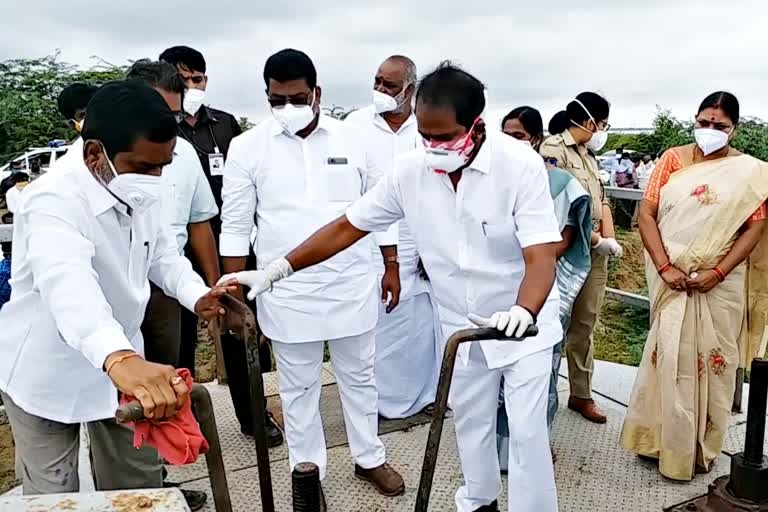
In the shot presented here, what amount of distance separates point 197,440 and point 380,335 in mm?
2339

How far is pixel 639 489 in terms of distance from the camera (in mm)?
3061

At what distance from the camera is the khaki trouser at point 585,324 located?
11.9ft

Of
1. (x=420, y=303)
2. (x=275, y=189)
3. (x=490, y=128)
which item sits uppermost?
(x=490, y=128)

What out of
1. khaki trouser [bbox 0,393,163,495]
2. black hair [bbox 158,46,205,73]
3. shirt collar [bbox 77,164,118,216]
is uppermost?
black hair [bbox 158,46,205,73]

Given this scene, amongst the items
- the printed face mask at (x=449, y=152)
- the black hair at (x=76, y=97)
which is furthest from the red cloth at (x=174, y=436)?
the black hair at (x=76, y=97)

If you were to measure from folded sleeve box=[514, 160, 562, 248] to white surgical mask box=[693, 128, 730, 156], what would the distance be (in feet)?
4.15

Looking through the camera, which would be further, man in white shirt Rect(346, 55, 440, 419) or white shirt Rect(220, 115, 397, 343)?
man in white shirt Rect(346, 55, 440, 419)

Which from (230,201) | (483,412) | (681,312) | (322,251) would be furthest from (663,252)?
(230,201)

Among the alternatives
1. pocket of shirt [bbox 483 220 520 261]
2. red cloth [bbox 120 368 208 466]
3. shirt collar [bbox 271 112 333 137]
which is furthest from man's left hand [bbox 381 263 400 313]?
red cloth [bbox 120 368 208 466]

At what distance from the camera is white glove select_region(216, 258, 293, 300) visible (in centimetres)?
241

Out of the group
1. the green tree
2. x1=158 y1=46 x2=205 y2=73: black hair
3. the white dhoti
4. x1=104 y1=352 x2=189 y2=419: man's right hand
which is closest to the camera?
x1=104 y1=352 x2=189 y2=419: man's right hand

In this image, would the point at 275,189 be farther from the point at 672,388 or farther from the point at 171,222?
the point at 672,388

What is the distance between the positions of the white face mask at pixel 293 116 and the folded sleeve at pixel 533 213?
38.6 inches

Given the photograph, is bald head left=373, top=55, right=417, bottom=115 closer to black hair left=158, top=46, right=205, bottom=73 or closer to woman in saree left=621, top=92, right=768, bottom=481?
black hair left=158, top=46, right=205, bottom=73
